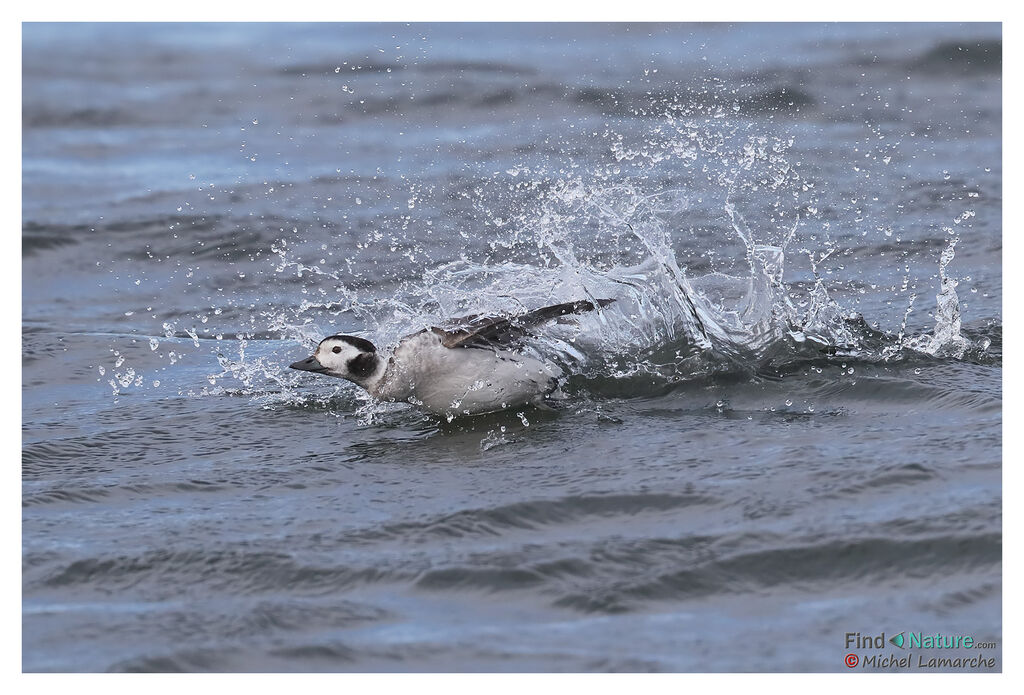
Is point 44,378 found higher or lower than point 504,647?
higher

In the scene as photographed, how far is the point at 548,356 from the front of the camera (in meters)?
8.38

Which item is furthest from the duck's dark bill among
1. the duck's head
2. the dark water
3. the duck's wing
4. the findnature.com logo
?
the findnature.com logo

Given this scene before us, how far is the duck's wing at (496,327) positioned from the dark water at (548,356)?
1.34ft

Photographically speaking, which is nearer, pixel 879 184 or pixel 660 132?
pixel 879 184

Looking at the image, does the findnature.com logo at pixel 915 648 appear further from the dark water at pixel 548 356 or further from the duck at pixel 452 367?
the duck at pixel 452 367

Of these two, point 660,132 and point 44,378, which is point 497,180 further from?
point 44,378

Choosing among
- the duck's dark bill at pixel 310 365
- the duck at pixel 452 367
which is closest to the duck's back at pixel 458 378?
the duck at pixel 452 367

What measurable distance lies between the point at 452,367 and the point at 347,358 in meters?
0.66

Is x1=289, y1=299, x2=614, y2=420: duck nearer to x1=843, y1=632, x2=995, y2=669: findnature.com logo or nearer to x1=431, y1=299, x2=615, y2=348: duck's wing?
x1=431, y1=299, x2=615, y2=348: duck's wing

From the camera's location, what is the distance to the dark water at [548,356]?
5.48m

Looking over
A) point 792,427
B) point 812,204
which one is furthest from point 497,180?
point 792,427

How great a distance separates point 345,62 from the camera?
17.9 m

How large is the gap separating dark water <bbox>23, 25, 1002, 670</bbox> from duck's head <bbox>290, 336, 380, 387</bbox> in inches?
12.0

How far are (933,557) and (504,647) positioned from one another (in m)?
1.97
